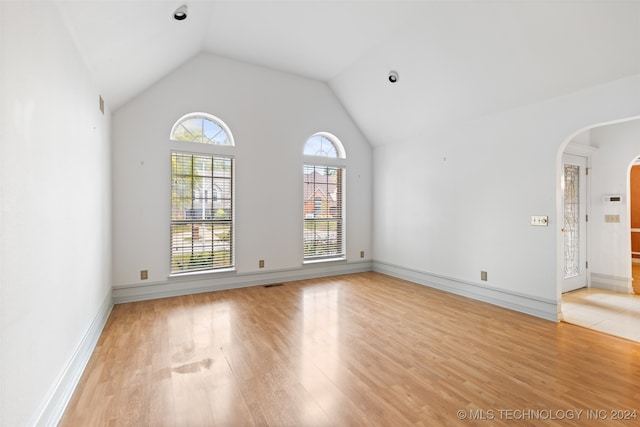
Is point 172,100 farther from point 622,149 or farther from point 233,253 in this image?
point 622,149

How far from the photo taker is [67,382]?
2041mm

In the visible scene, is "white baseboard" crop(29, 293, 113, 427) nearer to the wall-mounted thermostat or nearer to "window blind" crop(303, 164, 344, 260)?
"window blind" crop(303, 164, 344, 260)

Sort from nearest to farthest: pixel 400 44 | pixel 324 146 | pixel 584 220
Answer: pixel 400 44, pixel 584 220, pixel 324 146

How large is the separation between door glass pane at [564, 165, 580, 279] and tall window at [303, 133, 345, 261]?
3.70m

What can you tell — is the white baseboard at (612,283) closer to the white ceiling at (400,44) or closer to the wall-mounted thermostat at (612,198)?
the wall-mounted thermostat at (612,198)

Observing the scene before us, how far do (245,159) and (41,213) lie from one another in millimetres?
3347

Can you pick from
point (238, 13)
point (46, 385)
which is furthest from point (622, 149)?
point (46, 385)

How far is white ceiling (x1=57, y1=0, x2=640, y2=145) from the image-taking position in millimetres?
2658

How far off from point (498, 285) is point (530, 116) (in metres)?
2.24

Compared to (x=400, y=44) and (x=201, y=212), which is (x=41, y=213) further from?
(x=400, y=44)

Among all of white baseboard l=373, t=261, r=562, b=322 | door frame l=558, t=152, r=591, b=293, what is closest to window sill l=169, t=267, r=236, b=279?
white baseboard l=373, t=261, r=562, b=322

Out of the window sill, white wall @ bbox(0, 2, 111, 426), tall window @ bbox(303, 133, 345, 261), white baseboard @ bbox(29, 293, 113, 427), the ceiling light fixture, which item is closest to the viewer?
white wall @ bbox(0, 2, 111, 426)

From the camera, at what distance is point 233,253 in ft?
15.9

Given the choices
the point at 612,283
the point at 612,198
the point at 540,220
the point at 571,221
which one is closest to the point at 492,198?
the point at 540,220
